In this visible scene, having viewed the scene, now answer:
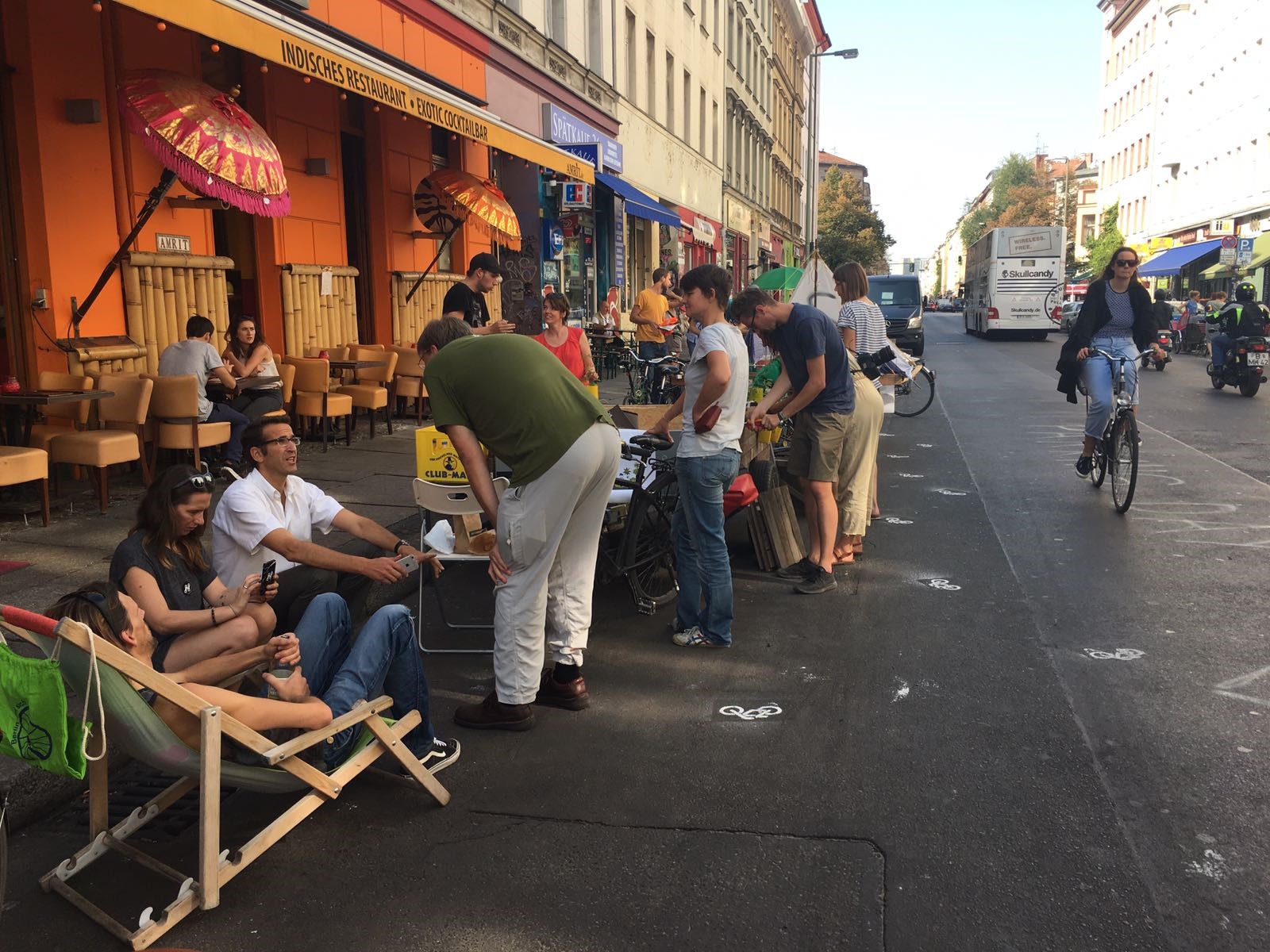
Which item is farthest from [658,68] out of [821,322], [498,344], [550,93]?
[498,344]

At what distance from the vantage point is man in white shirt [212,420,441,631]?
3998 mm

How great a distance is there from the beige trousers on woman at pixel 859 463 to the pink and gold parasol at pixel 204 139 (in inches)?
173

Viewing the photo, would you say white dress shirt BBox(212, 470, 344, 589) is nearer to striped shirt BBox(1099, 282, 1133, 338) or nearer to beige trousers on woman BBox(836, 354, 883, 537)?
beige trousers on woman BBox(836, 354, 883, 537)

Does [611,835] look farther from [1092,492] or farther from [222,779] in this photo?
[1092,492]

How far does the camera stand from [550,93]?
1784 centimetres

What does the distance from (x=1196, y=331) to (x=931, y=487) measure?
71.8 ft

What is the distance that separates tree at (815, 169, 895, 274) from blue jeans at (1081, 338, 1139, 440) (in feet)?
156

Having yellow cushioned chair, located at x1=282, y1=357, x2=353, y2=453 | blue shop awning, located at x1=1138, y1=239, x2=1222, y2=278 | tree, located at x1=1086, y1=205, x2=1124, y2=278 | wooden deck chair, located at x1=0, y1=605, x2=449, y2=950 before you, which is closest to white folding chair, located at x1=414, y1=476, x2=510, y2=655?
wooden deck chair, located at x1=0, y1=605, x2=449, y2=950

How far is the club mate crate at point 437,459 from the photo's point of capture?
6.19 metres

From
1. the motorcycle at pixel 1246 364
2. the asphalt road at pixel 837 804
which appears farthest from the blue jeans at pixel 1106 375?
the motorcycle at pixel 1246 364

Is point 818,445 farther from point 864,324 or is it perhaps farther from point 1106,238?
point 1106,238

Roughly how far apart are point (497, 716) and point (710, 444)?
5.52ft

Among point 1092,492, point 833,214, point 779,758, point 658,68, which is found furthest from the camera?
point 833,214

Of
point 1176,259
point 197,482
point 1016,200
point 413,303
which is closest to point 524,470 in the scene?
point 197,482
